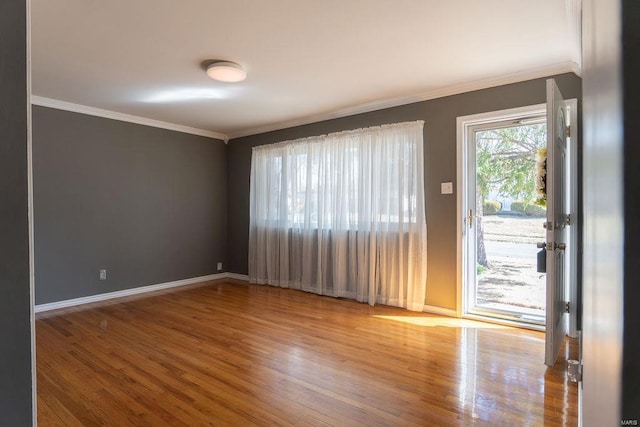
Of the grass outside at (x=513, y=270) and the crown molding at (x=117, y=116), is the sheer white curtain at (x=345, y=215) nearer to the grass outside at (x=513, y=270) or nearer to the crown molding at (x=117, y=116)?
the grass outside at (x=513, y=270)

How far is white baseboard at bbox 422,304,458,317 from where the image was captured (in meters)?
3.46

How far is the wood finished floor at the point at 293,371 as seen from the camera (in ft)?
5.90

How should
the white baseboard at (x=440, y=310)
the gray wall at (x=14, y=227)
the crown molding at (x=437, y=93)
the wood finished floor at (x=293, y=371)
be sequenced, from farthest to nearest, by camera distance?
the white baseboard at (x=440, y=310), the crown molding at (x=437, y=93), the wood finished floor at (x=293, y=371), the gray wall at (x=14, y=227)

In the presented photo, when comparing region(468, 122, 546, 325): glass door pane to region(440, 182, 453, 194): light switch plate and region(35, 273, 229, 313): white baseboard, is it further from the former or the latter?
region(35, 273, 229, 313): white baseboard

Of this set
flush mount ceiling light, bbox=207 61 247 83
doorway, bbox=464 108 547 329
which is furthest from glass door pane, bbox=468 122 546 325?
flush mount ceiling light, bbox=207 61 247 83

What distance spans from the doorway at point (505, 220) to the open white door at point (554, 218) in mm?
724

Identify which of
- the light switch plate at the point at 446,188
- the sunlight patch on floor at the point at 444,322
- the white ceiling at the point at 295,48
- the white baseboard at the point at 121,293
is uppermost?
the white ceiling at the point at 295,48

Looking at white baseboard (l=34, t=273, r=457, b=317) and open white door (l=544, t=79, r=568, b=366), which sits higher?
open white door (l=544, t=79, r=568, b=366)

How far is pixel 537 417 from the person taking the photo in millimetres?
1763

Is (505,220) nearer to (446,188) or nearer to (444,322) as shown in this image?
(446,188)

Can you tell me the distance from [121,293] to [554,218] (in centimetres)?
478

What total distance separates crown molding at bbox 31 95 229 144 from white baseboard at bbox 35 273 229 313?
224 centimetres

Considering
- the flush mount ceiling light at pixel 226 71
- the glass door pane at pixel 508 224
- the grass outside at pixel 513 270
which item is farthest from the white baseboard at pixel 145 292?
the flush mount ceiling light at pixel 226 71

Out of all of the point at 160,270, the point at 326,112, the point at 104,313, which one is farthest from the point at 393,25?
the point at 160,270
